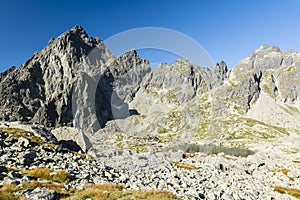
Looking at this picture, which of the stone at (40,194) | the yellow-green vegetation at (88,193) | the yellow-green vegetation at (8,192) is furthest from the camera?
the yellow-green vegetation at (88,193)

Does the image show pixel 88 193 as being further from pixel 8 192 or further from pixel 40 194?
pixel 8 192

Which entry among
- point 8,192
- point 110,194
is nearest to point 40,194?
point 8,192

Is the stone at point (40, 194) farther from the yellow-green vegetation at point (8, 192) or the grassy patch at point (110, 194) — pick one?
the grassy patch at point (110, 194)

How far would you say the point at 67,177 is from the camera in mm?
20469

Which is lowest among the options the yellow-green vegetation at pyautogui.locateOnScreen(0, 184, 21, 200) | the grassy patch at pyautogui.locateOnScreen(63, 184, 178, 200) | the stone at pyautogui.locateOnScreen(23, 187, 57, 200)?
the grassy patch at pyautogui.locateOnScreen(63, 184, 178, 200)

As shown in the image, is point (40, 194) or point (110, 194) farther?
point (110, 194)

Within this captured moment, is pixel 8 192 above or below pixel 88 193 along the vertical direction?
above

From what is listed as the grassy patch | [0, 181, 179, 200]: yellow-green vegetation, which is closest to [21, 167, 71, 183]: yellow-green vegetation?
[0, 181, 179, 200]: yellow-green vegetation

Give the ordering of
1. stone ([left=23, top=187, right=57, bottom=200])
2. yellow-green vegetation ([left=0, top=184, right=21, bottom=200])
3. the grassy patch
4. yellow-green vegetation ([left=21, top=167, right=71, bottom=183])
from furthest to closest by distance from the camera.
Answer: yellow-green vegetation ([left=21, top=167, right=71, bottom=183])
the grassy patch
stone ([left=23, top=187, right=57, bottom=200])
yellow-green vegetation ([left=0, top=184, right=21, bottom=200])

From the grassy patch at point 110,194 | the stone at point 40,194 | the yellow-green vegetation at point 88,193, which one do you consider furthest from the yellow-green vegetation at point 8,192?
the grassy patch at point 110,194

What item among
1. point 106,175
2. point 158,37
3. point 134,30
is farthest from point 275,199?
point 134,30

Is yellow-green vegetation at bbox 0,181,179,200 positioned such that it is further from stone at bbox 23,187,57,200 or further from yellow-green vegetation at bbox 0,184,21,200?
stone at bbox 23,187,57,200

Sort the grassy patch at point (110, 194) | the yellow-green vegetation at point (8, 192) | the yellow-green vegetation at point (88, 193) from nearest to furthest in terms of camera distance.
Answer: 1. the yellow-green vegetation at point (8, 192)
2. the yellow-green vegetation at point (88, 193)
3. the grassy patch at point (110, 194)

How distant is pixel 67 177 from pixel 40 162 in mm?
6236
